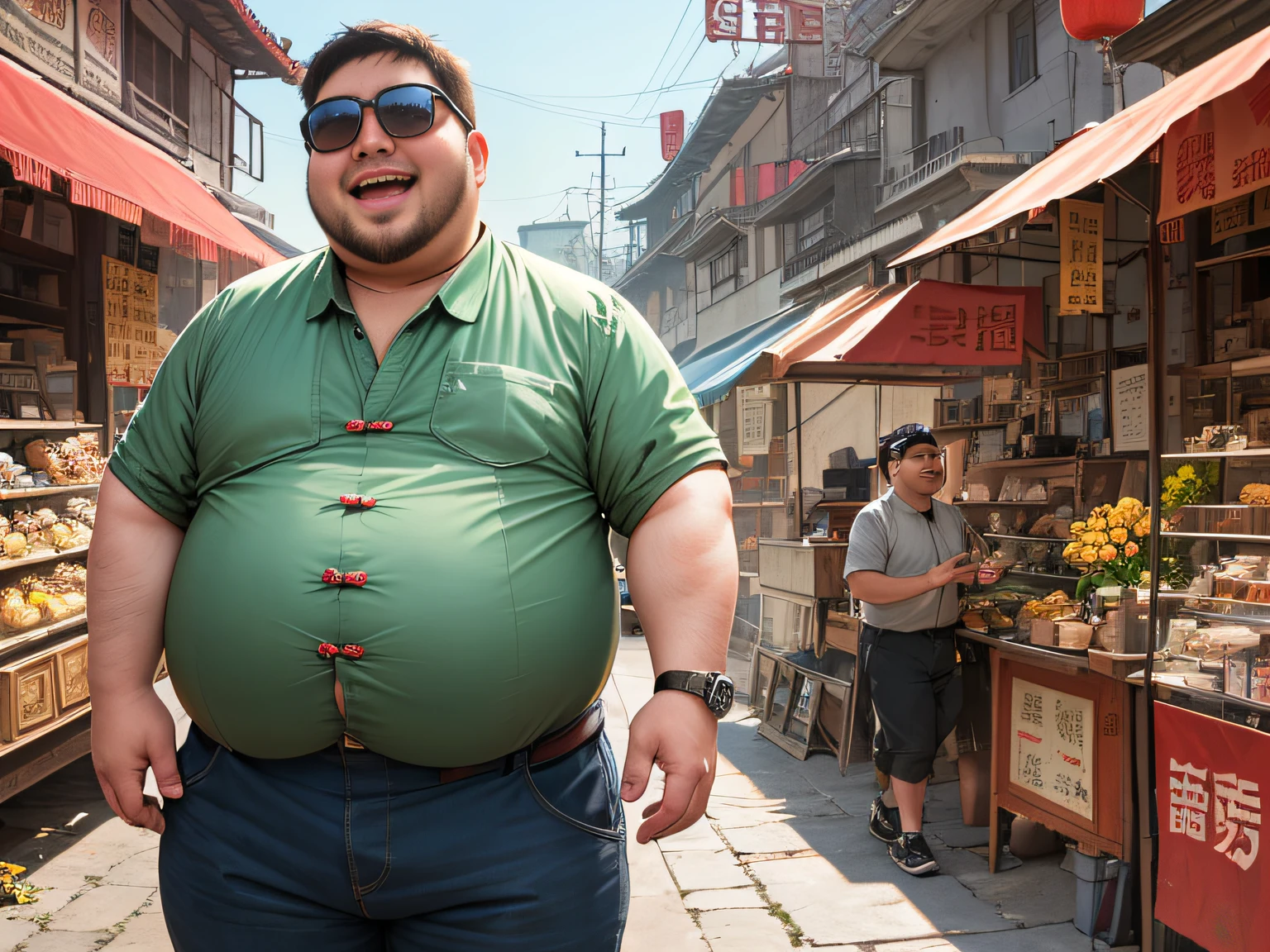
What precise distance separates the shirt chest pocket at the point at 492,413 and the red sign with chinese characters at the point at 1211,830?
3.04m

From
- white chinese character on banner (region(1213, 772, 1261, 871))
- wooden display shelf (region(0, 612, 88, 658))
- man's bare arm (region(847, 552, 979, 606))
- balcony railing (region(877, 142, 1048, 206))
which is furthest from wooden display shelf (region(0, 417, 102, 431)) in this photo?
balcony railing (region(877, 142, 1048, 206))

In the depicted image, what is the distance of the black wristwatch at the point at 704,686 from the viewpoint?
1.72 m

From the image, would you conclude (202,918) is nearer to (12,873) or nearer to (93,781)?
(12,873)

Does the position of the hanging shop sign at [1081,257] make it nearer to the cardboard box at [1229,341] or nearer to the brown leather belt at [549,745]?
the cardboard box at [1229,341]

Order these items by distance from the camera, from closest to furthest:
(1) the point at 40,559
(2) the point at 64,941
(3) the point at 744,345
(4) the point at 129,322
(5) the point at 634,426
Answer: (5) the point at 634,426, (2) the point at 64,941, (1) the point at 40,559, (4) the point at 129,322, (3) the point at 744,345

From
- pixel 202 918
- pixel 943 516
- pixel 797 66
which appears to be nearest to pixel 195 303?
pixel 943 516

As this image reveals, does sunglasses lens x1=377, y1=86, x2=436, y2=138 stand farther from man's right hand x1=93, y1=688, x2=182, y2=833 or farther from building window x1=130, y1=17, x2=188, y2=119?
building window x1=130, y1=17, x2=188, y2=119

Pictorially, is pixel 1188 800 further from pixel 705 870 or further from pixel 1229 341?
pixel 1229 341

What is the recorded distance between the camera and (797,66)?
24.5 m

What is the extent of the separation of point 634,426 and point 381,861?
2.63 ft

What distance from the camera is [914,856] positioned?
5.29 m

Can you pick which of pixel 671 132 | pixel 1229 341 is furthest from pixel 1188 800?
pixel 671 132

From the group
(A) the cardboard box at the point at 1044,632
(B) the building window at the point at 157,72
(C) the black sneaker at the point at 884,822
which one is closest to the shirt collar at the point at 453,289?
(A) the cardboard box at the point at 1044,632

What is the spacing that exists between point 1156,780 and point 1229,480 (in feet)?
5.26
